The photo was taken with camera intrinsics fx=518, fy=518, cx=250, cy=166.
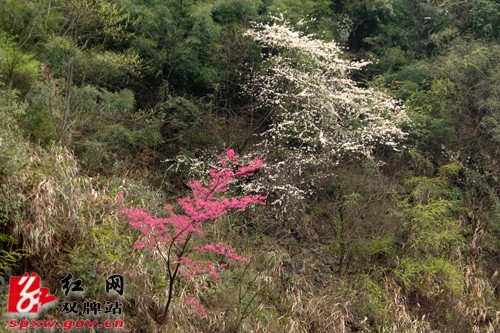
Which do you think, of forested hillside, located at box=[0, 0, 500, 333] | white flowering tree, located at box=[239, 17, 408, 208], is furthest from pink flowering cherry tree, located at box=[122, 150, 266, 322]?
white flowering tree, located at box=[239, 17, 408, 208]

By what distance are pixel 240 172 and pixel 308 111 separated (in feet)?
15.9

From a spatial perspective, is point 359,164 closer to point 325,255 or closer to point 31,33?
point 325,255

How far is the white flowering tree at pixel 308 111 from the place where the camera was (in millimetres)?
11352

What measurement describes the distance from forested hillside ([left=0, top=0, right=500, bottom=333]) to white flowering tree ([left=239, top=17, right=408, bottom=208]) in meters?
0.07

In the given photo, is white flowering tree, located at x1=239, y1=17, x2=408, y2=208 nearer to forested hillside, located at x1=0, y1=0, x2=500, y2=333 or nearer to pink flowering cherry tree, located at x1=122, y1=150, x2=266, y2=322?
forested hillside, located at x1=0, y1=0, x2=500, y2=333

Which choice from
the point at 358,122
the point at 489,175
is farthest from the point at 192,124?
the point at 489,175

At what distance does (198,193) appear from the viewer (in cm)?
681

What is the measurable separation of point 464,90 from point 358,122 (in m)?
3.37

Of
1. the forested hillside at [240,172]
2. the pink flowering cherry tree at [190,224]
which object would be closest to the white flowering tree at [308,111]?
the forested hillside at [240,172]

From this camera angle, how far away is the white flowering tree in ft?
37.2

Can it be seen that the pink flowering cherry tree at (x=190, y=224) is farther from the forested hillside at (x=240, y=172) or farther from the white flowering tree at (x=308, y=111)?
the white flowering tree at (x=308, y=111)

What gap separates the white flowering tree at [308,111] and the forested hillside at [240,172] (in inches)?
2.6

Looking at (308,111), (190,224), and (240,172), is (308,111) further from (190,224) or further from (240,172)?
(190,224)

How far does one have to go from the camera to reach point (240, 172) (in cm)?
717
